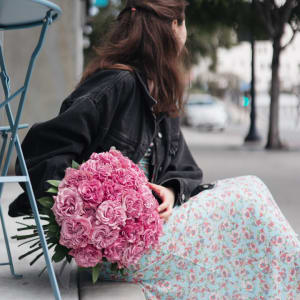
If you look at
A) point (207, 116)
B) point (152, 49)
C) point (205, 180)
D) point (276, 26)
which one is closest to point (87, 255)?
point (152, 49)

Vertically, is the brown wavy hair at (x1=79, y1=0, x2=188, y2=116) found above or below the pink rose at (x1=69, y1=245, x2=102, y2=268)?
above

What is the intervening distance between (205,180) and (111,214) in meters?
6.18

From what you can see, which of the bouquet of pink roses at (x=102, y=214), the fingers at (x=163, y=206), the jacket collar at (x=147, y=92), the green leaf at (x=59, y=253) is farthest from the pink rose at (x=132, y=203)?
the jacket collar at (x=147, y=92)

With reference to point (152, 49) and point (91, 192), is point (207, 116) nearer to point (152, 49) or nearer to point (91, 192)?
point (152, 49)

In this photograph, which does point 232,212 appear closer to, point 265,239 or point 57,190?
point 265,239

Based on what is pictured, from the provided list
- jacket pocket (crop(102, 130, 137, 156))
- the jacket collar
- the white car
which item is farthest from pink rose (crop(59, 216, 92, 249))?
the white car

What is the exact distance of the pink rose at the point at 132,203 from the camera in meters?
2.36

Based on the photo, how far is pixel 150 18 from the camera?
2.85 meters

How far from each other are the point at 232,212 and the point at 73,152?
72cm

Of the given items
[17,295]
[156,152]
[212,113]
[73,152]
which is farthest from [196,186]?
[212,113]

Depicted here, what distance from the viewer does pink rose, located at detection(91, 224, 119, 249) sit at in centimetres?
232

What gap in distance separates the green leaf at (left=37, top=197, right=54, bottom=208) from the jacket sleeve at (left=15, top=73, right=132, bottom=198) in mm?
49

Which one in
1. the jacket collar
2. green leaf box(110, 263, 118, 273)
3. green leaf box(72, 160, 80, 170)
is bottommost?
green leaf box(110, 263, 118, 273)

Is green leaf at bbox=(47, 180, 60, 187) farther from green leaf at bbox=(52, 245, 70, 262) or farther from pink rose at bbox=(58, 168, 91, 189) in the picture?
green leaf at bbox=(52, 245, 70, 262)
